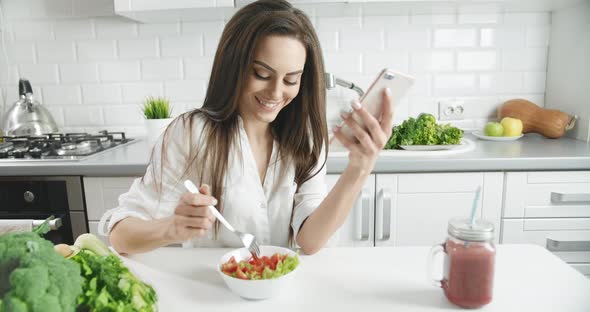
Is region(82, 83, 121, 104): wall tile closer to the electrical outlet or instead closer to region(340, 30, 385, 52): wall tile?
region(340, 30, 385, 52): wall tile

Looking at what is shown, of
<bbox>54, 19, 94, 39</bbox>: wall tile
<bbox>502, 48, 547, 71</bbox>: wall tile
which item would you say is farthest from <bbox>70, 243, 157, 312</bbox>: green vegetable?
<bbox>502, 48, 547, 71</bbox>: wall tile

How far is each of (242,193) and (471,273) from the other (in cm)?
65

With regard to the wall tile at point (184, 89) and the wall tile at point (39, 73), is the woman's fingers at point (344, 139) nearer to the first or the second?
the wall tile at point (184, 89)

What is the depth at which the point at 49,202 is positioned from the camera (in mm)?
1649

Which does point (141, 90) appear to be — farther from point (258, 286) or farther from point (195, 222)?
point (258, 286)

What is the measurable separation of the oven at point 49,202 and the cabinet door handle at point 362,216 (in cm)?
108

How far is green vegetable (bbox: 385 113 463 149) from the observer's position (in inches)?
70.5

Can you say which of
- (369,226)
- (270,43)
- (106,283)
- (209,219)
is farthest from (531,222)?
(106,283)

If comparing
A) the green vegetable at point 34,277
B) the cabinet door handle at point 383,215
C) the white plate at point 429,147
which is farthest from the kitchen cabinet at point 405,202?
the green vegetable at point 34,277

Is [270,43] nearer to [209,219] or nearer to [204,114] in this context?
[204,114]

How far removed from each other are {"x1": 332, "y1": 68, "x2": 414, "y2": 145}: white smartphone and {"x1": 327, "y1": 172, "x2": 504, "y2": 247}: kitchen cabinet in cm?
84

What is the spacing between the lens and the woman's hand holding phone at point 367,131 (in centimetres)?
80

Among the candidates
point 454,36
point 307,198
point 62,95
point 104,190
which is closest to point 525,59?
point 454,36

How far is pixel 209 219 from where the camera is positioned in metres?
0.78
